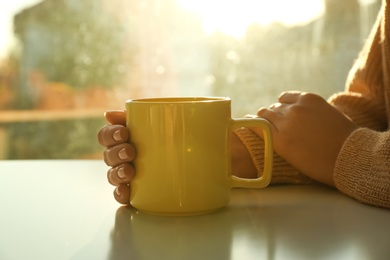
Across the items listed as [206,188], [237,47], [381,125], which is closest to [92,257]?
[206,188]

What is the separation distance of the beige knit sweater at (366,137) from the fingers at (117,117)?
0.55 ft

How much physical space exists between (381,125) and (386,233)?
0.38 m

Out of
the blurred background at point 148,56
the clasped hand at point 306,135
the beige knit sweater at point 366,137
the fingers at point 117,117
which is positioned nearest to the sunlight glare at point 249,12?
the blurred background at point 148,56

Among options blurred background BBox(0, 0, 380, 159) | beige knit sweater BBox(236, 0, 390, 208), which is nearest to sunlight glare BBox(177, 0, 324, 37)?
blurred background BBox(0, 0, 380, 159)

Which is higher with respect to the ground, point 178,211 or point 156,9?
point 156,9

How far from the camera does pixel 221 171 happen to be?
0.61 metres

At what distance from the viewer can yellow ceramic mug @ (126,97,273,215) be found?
1.93 feet

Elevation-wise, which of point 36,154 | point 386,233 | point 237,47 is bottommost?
point 36,154

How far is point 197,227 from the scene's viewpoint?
562 mm

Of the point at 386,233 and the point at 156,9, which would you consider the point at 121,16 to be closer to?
the point at 156,9

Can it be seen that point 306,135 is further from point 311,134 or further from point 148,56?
point 148,56


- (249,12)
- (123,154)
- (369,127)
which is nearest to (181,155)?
(123,154)

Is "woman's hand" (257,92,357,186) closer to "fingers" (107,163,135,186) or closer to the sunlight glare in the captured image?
"fingers" (107,163,135,186)

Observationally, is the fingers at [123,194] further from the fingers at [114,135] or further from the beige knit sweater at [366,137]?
the beige knit sweater at [366,137]
